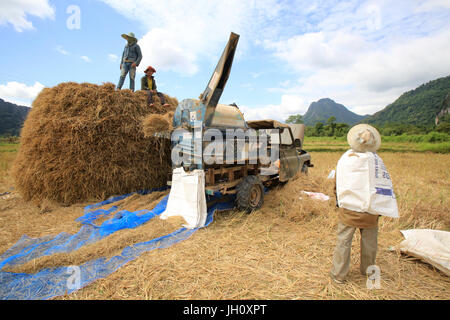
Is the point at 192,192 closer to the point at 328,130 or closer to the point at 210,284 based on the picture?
the point at 210,284

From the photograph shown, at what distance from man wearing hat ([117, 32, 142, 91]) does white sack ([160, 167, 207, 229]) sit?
3898 mm

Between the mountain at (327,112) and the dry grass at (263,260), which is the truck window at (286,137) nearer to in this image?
the dry grass at (263,260)

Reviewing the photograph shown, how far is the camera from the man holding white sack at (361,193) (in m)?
2.34

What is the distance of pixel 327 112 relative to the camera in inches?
5527

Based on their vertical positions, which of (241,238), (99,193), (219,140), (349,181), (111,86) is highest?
(111,86)

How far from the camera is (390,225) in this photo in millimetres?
4086

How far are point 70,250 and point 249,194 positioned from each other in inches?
127

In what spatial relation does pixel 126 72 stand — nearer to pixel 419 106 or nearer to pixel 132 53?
pixel 132 53

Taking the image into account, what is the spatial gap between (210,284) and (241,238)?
131 centimetres

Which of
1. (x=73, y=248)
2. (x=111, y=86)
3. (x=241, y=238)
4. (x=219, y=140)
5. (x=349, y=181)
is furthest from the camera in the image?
(x=111, y=86)

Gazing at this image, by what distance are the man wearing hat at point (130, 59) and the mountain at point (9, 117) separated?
4137 centimetres

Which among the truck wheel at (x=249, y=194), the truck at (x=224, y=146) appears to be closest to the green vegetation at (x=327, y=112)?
the truck at (x=224, y=146)

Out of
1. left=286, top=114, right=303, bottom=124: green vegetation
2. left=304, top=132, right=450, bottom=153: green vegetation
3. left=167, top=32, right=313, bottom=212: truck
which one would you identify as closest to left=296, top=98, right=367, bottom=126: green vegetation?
left=286, top=114, right=303, bottom=124: green vegetation

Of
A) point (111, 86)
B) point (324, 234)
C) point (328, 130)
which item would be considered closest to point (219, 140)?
point (324, 234)
